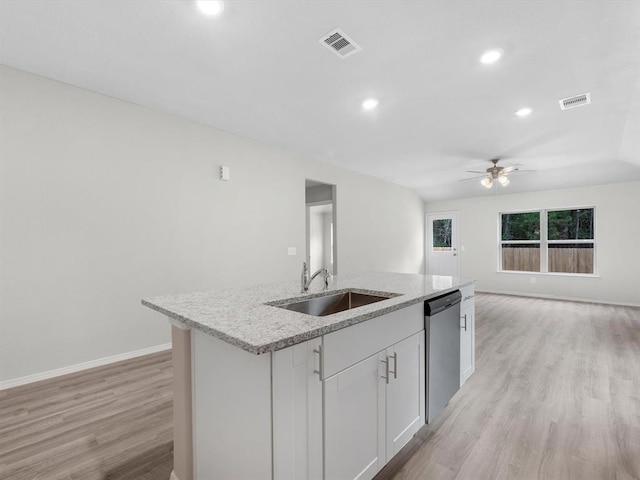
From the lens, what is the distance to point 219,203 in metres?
3.78

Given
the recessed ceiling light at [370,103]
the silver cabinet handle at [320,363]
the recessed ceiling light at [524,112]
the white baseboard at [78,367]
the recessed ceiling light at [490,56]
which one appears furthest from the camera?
the recessed ceiling light at [524,112]

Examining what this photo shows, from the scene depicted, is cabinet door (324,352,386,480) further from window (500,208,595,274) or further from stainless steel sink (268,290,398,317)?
window (500,208,595,274)

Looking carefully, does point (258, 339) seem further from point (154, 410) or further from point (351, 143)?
point (351, 143)

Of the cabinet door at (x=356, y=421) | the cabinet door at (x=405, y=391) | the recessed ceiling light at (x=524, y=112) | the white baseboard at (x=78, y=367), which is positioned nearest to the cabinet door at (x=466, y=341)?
A: the cabinet door at (x=405, y=391)

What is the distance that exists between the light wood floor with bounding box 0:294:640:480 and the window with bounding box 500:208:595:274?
3871mm

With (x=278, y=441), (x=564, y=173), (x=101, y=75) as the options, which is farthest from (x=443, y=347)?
(x=564, y=173)

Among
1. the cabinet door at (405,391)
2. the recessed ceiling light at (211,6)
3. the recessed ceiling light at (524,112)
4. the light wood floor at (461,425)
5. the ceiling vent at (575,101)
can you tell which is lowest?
the light wood floor at (461,425)

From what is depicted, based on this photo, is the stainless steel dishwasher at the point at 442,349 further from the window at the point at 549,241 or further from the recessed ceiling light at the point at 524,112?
the window at the point at 549,241

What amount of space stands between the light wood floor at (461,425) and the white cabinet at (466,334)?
22 cm

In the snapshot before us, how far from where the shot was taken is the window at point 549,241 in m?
6.41

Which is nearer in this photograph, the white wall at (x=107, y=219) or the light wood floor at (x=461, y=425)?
the light wood floor at (x=461, y=425)

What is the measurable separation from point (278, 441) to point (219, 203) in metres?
3.19

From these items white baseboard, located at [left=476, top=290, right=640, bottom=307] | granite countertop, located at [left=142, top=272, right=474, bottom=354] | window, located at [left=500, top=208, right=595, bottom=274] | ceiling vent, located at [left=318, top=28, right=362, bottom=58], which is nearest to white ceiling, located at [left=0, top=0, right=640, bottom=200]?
ceiling vent, located at [left=318, top=28, right=362, bottom=58]

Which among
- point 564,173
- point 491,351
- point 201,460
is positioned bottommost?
point 491,351
